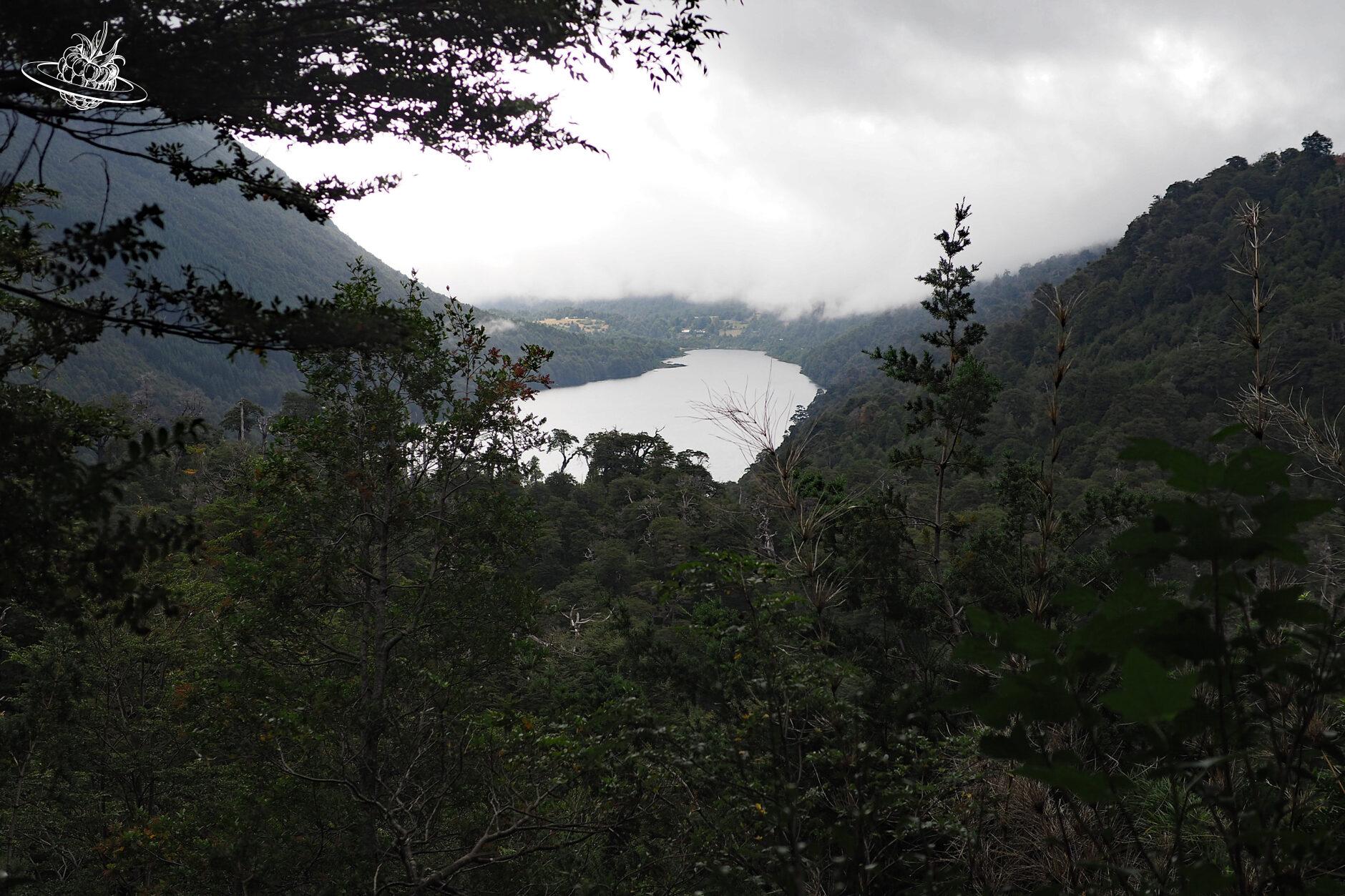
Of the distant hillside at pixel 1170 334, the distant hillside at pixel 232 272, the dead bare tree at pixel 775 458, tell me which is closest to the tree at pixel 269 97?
the dead bare tree at pixel 775 458

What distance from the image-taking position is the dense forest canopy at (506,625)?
3.46 ft

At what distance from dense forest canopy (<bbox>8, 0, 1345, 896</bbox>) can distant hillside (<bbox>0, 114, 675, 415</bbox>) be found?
187ft

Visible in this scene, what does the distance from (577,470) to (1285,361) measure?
153 ft

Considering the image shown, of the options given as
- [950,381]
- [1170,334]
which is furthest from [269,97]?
[1170,334]

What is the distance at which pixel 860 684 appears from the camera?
431 inches

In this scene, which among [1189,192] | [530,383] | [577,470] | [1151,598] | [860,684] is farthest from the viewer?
[1189,192]

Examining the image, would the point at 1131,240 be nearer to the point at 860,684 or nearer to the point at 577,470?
the point at 577,470

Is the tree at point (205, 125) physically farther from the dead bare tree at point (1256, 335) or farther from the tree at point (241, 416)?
the tree at point (241, 416)

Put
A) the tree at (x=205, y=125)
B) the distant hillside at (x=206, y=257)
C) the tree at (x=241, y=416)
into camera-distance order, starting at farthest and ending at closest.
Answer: the distant hillside at (x=206, y=257) → the tree at (x=241, y=416) → the tree at (x=205, y=125)

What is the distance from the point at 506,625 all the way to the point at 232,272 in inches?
2788

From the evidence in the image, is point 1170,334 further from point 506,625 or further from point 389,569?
point 389,569

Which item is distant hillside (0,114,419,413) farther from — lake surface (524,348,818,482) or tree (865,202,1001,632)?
tree (865,202,1001,632)

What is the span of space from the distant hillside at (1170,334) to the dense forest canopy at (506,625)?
32.6 metres

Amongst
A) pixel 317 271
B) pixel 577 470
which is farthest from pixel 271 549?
pixel 317 271
